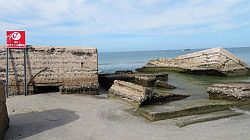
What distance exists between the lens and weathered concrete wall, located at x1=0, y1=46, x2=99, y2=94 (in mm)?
12539

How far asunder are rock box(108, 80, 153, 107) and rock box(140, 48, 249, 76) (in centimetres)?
1272

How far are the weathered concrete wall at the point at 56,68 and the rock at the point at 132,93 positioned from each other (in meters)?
1.25

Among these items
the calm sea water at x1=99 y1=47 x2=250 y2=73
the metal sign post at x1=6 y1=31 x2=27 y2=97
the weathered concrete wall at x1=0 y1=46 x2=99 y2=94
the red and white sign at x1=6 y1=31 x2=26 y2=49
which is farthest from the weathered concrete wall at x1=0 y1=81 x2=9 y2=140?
the calm sea water at x1=99 y1=47 x2=250 y2=73

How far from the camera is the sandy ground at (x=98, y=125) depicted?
7.52 m

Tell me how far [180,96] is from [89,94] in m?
3.56

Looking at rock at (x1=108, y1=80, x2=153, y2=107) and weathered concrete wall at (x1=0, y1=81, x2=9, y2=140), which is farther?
rock at (x1=108, y1=80, x2=153, y2=107)

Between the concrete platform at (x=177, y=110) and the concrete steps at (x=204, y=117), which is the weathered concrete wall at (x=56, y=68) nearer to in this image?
the concrete platform at (x=177, y=110)

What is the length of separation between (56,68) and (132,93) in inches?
139

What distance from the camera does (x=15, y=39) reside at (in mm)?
12148

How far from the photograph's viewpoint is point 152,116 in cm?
895

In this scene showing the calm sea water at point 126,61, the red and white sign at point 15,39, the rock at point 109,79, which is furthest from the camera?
the calm sea water at point 126,61

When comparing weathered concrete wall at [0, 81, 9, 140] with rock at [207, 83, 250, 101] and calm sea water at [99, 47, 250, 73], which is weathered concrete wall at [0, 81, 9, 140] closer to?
rock at [207, 83, 250, 101]

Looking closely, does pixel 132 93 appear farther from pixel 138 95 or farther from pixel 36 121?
pixel 36 121

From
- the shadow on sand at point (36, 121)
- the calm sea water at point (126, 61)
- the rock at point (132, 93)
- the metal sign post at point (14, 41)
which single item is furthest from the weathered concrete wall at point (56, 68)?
the calm sea water at point (126, 61)
